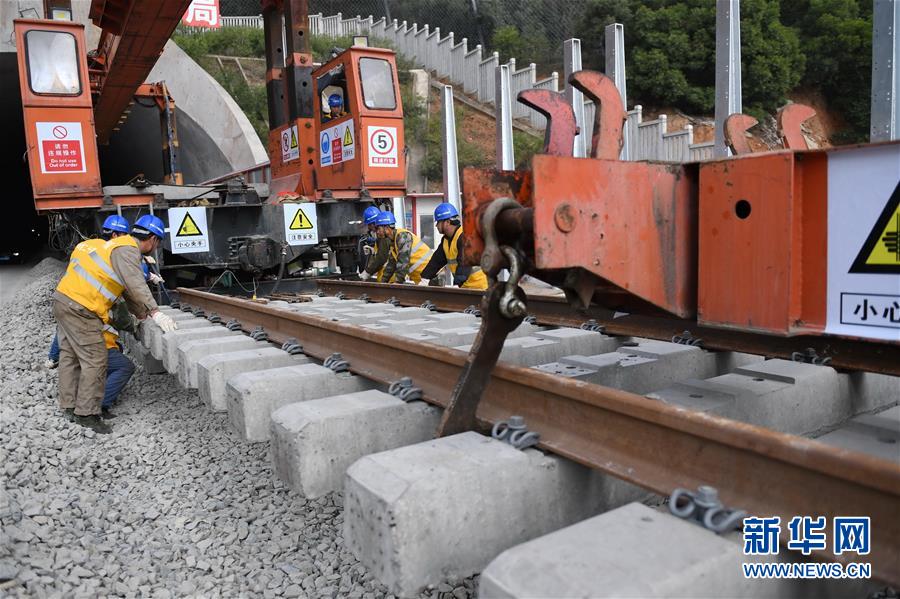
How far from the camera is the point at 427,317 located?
4777 millimetres

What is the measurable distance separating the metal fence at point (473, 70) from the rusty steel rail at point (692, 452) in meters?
17.5

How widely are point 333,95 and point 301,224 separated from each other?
2.16 meters

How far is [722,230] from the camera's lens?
1919 millimetres

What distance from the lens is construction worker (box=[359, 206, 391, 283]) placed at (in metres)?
8.03

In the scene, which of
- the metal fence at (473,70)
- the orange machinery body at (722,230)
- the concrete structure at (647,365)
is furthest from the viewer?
the metal fence at (473,70)

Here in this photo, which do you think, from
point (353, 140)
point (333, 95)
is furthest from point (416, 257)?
point (333, 95)

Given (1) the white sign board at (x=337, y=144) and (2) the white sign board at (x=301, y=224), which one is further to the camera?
(1) the white sign board at (x=337, y=144)

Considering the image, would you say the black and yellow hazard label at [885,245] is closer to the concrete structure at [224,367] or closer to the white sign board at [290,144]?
the concrete structure at [224,367]

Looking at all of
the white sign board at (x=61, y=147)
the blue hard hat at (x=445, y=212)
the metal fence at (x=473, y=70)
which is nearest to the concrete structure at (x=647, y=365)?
the blue hard hat at (x=445, y=212)

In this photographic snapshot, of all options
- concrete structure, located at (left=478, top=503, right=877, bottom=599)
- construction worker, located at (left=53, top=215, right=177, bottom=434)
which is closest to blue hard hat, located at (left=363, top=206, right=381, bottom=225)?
construction worker, located at (left=53, top=215, right=177, bottom=434)

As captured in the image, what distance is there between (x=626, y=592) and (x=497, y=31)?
1531 inches

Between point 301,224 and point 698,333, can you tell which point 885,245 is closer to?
point 698,333

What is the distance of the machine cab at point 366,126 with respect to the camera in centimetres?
849

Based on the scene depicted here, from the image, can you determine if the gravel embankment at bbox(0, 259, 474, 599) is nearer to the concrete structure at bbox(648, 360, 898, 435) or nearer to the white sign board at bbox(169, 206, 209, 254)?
the concrete structure at bbox(648, 360, 898, 435)
